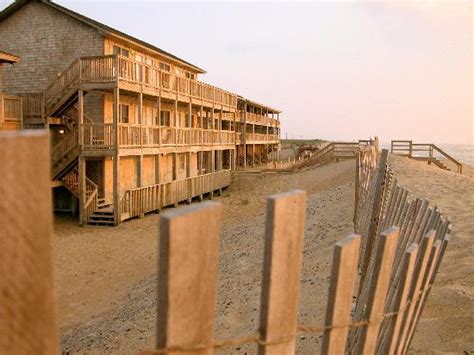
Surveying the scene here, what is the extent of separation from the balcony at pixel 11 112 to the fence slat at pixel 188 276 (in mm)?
18980

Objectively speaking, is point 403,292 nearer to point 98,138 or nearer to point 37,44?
point 98,138

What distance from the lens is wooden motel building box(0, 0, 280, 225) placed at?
18.6 m

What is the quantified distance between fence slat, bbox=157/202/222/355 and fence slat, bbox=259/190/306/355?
20cm

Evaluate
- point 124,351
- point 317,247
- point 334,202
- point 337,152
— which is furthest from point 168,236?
point 337,152

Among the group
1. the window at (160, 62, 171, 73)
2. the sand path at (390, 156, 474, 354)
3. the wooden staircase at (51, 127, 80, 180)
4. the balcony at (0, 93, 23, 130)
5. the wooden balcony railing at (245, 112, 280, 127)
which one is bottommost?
the sand path at (390, 156, 474, 354)

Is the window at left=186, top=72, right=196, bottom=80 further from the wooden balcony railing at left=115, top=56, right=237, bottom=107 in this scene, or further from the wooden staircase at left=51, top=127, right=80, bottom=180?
the wooden staircase at left=51, top=127, right=80, bottom=180

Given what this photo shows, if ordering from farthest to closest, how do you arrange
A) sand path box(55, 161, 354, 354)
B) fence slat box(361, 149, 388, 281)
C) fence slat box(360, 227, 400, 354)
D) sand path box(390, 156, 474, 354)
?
sand path box(55, 161, 354, 354) → fence slat box(361, 149, 388, 281) → sand path box(390, 156, 474, 354) → fence slat box(360, 227, 400, 354)

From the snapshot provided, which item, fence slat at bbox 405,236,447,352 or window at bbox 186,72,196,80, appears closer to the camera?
fence slat at bbox 405,236,447,352

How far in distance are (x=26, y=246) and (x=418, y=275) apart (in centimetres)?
203

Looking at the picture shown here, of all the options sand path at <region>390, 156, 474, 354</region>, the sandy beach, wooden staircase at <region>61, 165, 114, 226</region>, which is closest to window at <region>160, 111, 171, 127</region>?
wooden staircase at <region>61, 165, 114, 226</region>

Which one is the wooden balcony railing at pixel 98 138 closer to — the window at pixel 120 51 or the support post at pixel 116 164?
the support post at pixel 116 164

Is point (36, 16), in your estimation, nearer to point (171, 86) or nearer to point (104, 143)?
point (171, 86)

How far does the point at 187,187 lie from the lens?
2464 cm

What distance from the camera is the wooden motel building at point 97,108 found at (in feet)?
60.9
